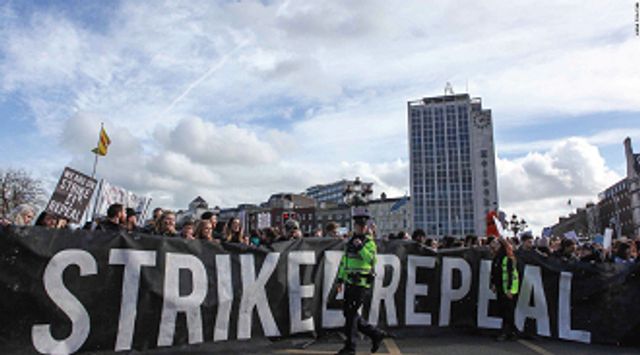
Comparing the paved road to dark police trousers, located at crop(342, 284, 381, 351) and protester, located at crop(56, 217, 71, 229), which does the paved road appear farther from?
protester, located at crop(56, 217, 71, 229)

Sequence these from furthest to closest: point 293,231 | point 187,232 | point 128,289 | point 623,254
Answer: point 623,254 < point 293,231 < point 187,232 < point 128,289

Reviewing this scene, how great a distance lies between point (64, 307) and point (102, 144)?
842 centimetres

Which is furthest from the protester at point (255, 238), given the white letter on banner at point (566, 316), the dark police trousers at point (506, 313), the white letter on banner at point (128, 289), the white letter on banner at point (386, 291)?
the white letter on banner at point (566, 316)

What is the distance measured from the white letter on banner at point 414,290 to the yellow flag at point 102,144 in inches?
351

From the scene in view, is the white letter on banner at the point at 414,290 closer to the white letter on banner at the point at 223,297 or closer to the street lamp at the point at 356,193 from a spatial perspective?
the white letter on banner at the point at 223,297

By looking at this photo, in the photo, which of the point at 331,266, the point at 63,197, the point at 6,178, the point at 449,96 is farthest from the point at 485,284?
the point at 449,96

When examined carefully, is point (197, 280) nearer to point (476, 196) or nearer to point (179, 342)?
point (179, 342)

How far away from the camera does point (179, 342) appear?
6.57 metres

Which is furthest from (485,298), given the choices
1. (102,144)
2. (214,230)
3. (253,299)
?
(102,144)

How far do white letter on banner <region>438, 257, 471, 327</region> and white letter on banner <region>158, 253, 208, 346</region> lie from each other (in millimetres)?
4085

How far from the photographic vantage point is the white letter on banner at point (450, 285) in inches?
337

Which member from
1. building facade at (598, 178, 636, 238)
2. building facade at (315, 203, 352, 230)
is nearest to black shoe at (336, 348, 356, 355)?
building facade at (598, 178, 636, 238)

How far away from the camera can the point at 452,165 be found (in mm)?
125938

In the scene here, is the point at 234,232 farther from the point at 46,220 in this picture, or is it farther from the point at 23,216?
the point at 23,216
